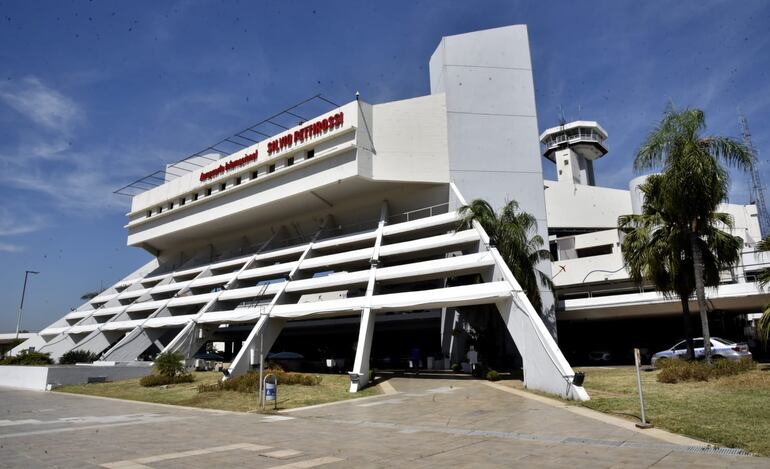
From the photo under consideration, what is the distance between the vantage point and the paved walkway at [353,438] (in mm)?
9312

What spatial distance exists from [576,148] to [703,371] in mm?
55842

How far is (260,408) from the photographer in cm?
1891

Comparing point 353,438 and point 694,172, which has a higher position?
point 694,172

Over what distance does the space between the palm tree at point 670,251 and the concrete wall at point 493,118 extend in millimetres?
9339

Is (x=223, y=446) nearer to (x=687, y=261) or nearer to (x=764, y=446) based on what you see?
(x=764, y=446)

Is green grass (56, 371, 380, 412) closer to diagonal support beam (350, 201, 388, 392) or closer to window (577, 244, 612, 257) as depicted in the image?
diagonal support beam (350, 201, 388, 392)

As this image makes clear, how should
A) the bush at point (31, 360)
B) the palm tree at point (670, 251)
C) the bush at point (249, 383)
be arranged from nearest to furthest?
the palm tree at point (670, 251), the bush at point (249, 383), the bush at point (31, 360)

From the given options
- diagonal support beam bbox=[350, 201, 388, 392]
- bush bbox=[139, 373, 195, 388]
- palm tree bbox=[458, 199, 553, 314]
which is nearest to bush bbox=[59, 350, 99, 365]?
bush bbox=[139, 373, 195, 388]

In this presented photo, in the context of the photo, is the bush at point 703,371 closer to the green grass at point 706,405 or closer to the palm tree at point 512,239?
the green grass at point 706,405

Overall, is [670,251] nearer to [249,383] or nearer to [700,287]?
[700,287]

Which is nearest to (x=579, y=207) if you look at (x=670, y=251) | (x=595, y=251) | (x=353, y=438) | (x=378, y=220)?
(x=595, y=251)

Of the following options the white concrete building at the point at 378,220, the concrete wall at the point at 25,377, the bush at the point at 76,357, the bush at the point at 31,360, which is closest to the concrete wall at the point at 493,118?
the white concrete building at the point at 378,220

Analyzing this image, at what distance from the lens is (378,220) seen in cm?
4016

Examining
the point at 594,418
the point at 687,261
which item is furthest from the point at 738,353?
the point at 594,418
